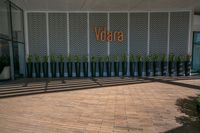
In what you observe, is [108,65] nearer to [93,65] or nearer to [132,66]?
[93,65]

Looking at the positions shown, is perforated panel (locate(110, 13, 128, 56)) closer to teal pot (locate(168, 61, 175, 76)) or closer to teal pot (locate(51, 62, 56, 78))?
teal pot (locate(168, 61, 175, 76))

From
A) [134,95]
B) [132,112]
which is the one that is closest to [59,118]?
[132,112]

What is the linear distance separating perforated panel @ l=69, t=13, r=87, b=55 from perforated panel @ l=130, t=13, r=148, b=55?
2.46 m

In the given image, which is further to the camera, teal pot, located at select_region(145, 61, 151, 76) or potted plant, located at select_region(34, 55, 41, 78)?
teal pot, located at select_region(145, 61, 151, 76)

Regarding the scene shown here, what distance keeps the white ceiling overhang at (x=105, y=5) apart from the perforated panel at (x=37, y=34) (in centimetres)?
46

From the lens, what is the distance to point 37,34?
9.30 m

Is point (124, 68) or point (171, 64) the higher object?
point (171, 64)

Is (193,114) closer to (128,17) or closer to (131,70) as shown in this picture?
(131,70)

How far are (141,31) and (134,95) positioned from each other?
500 centimetres

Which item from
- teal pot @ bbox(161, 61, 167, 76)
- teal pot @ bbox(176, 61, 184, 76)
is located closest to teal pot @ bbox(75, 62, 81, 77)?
teal pot @ bbox(161, 61, 167, 76)

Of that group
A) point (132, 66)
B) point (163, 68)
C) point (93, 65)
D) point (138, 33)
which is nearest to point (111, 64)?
point (93, 65)

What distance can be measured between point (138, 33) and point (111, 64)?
7.05ft

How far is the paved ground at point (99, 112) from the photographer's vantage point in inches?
120

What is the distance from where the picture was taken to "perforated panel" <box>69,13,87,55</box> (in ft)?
30.4
